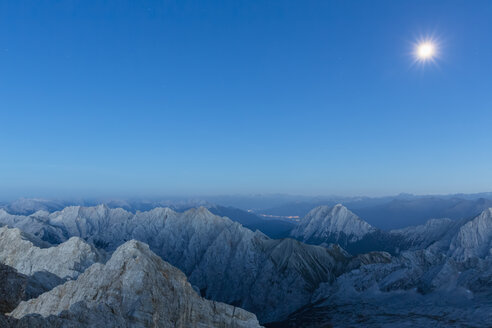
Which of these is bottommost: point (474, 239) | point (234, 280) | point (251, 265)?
point (234, 280)

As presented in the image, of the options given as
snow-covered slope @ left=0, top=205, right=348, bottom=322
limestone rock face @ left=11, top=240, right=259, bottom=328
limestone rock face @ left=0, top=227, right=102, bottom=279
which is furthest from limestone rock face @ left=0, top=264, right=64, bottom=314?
snow-covered slope @ left=0, top=205, right=348, bottom=322

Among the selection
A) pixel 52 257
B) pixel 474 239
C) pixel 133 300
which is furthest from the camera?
pixel 474 239

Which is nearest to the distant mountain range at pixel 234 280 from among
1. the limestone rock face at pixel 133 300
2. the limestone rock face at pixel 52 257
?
the limestone rock face at pixel 133 300

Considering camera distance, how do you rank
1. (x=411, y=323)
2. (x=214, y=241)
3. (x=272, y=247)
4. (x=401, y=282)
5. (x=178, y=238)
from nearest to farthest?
(x=411, y=323) → (x=401, y=282) → (x=272, y=247) → (x=214, y=241) → (x=178, y=238)

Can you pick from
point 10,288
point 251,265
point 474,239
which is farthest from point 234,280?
point 474,239

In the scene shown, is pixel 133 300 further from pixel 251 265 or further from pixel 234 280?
pixel 251 265

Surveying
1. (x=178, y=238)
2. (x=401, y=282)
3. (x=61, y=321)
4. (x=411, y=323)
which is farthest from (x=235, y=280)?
(x=61, y=321)

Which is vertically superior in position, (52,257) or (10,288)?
(10,288)

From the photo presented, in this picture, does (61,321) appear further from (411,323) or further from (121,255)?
(411,323)
